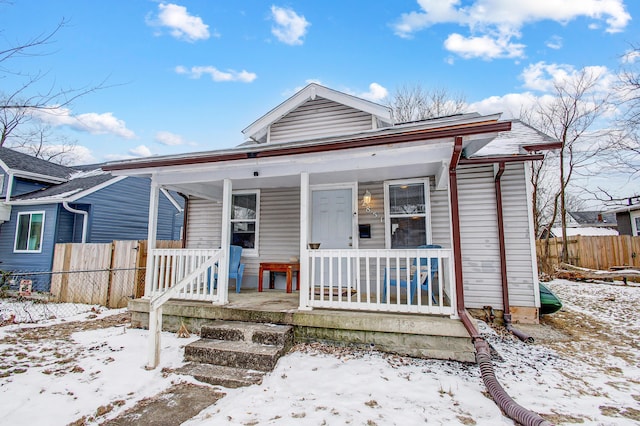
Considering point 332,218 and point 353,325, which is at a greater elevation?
point 332,218

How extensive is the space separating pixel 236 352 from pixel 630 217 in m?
20.4

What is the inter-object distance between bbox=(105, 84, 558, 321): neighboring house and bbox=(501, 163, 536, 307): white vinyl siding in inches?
0.7

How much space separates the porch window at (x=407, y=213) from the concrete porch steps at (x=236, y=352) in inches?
110

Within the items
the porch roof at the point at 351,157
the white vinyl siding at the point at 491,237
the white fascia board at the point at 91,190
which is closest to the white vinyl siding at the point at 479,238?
the white vinyl siding at the point at 491,237

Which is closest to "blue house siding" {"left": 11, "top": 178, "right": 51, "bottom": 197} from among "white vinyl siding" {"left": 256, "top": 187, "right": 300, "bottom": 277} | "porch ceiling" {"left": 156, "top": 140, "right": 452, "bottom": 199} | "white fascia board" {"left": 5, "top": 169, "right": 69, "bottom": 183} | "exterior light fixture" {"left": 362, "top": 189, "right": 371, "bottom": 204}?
"white fascia board" {"left": 5, "top": 169, "right": 69, "bottom": 183}

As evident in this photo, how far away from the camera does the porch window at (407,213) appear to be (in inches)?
218

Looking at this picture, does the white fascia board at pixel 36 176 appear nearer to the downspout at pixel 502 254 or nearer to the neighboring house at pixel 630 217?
the downspout at pixel 502 254

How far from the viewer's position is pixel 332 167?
440 centimetres

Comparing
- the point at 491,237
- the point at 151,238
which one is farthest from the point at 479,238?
the point at 151,238

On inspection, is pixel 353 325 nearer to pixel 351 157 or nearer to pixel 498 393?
pixel 498 393

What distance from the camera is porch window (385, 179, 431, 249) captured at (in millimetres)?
5527

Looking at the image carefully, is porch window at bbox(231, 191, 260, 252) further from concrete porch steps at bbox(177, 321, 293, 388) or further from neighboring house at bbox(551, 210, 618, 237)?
neighboring house at bbox(551, 210, 618, 237)

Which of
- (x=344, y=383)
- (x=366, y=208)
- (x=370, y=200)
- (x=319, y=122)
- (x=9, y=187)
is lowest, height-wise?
(x=344, y=383)

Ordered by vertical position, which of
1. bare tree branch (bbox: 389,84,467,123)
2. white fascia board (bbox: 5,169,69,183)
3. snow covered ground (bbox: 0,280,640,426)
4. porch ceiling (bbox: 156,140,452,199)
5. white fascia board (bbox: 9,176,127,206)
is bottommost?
snow covered ground (bbox: 0,280,640,426)
